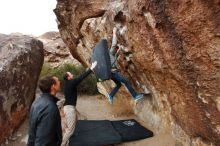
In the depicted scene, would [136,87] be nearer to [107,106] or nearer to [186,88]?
[186,88]

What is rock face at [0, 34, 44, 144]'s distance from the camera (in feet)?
30.6

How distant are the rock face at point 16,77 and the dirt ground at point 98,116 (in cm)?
28

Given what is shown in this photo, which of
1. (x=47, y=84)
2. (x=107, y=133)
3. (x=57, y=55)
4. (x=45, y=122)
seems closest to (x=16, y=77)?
(x=107, y=133)

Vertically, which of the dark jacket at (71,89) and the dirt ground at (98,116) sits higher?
the dark jacket at (71,89)

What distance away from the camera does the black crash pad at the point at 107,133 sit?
8.69 meters

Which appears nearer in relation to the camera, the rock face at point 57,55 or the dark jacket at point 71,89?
the dark jacket at point 71,89

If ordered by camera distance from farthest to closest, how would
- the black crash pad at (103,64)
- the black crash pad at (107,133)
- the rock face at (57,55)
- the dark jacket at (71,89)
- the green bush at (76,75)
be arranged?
the rock face at (57,55)
the green bush at (76,75)
the black crash pad at (107,133)
the dark jacket at (71,89)
the black crash pad at (103,64)

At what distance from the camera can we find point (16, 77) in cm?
985

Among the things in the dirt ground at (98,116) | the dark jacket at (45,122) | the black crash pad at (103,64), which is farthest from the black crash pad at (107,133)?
the dark jacket at (45,122)

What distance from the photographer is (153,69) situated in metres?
7.71

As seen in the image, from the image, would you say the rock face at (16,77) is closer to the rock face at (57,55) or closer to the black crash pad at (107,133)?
the black crash pad at (107,133)

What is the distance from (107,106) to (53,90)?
27.6 ft

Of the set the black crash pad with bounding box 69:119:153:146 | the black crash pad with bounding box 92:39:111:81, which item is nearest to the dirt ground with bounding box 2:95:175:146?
the black crash pad with bounding box 69:119:153:146

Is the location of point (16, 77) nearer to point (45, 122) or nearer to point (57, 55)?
point (45, 122)
